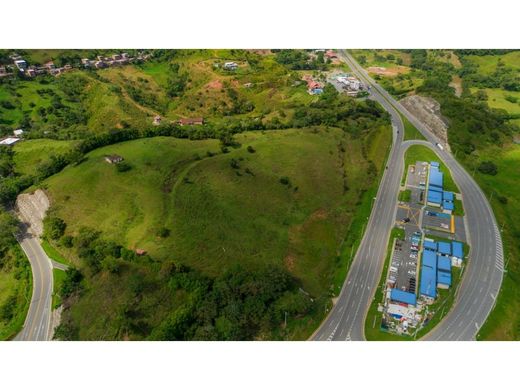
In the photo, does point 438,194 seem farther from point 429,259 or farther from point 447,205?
point 429,259

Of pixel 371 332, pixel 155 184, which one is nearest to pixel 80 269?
pixel 155 184

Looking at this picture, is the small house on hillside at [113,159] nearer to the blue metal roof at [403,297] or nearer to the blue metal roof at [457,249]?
the blue metal roof at [403,297]

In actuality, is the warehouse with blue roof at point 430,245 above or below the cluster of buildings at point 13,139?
below

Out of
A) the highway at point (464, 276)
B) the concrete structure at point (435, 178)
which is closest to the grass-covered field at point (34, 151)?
the highway at point (464, 276)

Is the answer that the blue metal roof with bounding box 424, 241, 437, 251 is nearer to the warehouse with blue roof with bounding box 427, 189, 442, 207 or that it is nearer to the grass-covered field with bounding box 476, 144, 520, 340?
the grass-covered field with bounding box 476, 144, 520, 340

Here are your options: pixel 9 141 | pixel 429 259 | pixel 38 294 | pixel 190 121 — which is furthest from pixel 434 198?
pixel 9 141

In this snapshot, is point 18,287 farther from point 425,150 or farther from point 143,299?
point 425,150

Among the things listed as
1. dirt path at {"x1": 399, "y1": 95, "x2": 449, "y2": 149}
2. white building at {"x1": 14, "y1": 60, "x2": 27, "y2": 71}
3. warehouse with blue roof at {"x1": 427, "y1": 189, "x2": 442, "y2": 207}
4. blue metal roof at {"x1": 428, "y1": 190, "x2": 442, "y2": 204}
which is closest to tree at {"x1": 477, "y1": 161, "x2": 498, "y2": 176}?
dirt path at {"x1": 399, "y1": 95, "x2": 449, "y2": 149}
